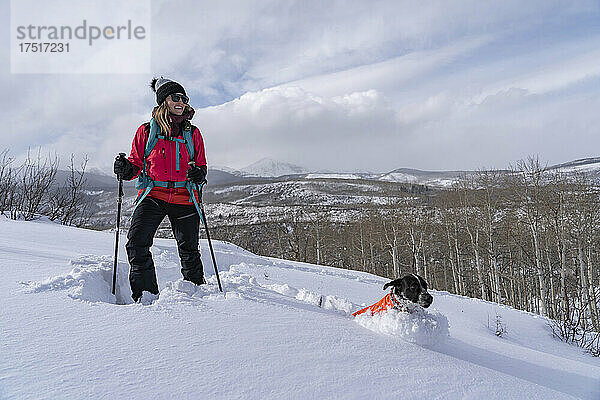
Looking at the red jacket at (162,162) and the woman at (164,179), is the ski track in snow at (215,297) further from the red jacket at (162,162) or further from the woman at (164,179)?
the red jacket at (162,162)

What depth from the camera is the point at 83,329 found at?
2.30m

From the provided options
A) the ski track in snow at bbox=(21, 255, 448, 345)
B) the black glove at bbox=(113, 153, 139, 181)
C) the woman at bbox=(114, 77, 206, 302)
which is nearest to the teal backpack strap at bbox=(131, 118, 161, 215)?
the woman at bbox=(114, 77, 206, 302)

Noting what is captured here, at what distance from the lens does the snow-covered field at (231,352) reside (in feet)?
6.07

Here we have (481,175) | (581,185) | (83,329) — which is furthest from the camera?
(481,175)

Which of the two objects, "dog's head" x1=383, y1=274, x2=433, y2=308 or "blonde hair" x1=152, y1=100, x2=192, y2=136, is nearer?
"dog's head" x1=383, y1=274, x2=433, y2=308

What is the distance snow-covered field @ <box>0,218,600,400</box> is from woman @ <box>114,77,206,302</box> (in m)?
0.45

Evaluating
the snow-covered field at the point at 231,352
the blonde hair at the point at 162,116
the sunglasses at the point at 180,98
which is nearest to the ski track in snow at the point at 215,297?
the snow-covered field at the point at 231,352

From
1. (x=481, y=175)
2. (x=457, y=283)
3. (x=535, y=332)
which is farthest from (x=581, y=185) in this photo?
(x=535, y=332)

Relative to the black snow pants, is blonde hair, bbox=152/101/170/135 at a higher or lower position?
higher

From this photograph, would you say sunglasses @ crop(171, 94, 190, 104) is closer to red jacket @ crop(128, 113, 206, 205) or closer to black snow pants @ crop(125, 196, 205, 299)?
red jacket @ crop(128, 113, 206, 205)

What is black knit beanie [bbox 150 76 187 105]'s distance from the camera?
13.2ft

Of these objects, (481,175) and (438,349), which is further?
(481,175)

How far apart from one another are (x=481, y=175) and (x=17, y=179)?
2736 centimetres

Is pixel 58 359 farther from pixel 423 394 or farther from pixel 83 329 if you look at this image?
pixel 423 394
